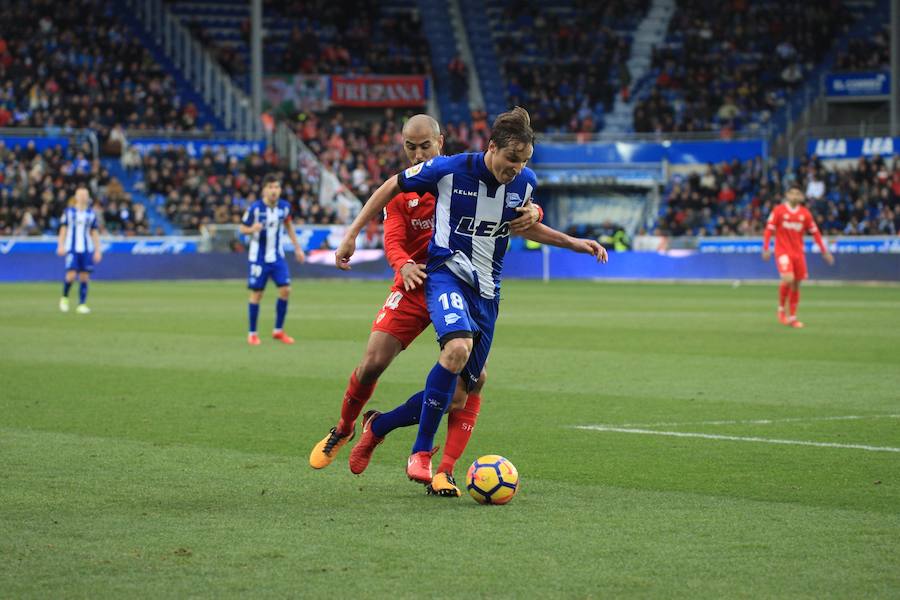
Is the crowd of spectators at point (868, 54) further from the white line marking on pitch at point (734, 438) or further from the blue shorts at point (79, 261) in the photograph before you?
the white line marking on pitch at point (734, 438)

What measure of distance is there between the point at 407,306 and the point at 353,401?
0.67 metres

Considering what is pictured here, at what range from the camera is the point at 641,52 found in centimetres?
5378

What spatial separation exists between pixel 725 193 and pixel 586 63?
9863 millimetres

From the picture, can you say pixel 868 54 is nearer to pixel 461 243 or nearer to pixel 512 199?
pixel 512 199

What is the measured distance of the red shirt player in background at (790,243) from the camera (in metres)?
22.5

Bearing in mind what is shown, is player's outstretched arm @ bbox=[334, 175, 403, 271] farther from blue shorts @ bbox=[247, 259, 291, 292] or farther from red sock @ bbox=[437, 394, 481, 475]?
blue shorts @ bbox=[247, 259, 291, 292]

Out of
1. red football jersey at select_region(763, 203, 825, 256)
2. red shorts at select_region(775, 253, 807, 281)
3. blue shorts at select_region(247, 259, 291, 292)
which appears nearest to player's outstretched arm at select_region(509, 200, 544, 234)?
blue shorts at select_region(247, 259, 291, 292)

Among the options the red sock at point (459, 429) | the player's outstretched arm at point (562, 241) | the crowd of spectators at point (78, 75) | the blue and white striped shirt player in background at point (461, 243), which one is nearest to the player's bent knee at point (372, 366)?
the blue and white striped shirt player in background at point (461, 243)

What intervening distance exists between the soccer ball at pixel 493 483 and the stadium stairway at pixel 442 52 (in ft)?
150

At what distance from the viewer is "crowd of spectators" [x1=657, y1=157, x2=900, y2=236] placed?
4191 centimetres

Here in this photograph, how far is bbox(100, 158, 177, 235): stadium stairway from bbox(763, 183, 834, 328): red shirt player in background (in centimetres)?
2446

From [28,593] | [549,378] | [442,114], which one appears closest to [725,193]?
[442,114]

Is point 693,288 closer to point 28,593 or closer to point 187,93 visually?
point 187,93

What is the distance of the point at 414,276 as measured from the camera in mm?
7660
